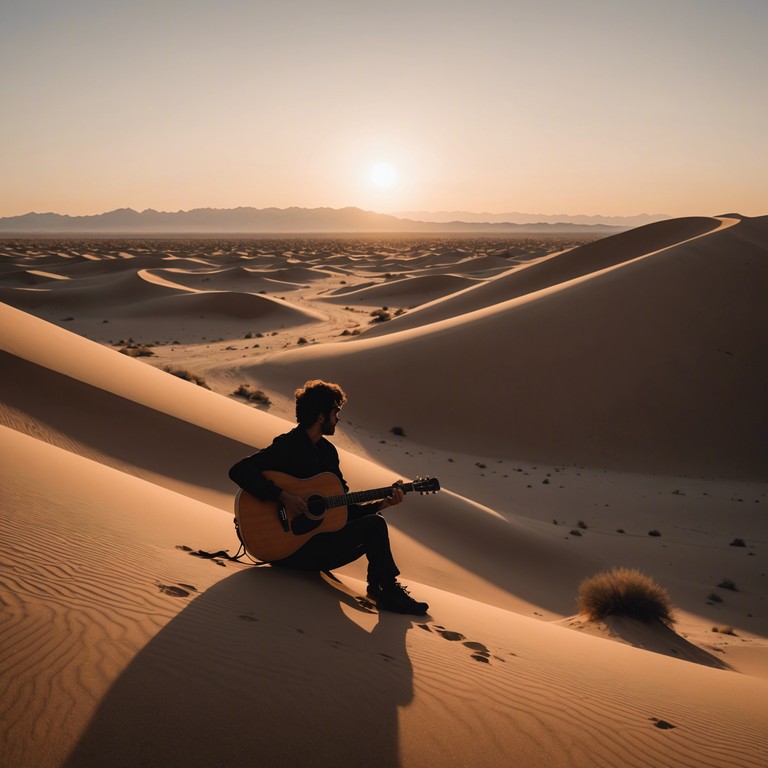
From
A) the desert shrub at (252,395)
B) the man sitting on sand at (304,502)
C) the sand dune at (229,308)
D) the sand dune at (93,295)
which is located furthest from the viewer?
the sand dune at (93,295)

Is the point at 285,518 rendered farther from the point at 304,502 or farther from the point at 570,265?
the point at 570,265

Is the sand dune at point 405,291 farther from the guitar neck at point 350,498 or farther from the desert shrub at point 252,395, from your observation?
the guitar neck at point 350,498

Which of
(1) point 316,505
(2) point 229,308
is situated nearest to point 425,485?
(1) point 316,505

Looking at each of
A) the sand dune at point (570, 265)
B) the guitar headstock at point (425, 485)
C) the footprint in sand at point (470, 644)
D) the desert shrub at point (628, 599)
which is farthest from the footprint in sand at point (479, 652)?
the sand dune at point (570, 265)

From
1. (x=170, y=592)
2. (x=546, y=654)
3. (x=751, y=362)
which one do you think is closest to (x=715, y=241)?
(x=751, y=362)

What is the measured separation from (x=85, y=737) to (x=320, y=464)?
2.25m

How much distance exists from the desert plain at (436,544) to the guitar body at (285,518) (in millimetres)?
234

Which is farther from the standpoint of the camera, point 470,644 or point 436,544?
point 436,544

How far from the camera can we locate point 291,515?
156 inches

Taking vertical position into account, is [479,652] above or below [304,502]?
below

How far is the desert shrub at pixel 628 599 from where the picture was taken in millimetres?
6547

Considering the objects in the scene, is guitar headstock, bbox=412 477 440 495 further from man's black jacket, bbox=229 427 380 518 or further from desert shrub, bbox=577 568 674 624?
desert shrub, bbox=577 568 674 624

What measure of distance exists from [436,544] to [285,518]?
4691 millimetres

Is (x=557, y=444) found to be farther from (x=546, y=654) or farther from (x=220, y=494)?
(x=546, y=654)
